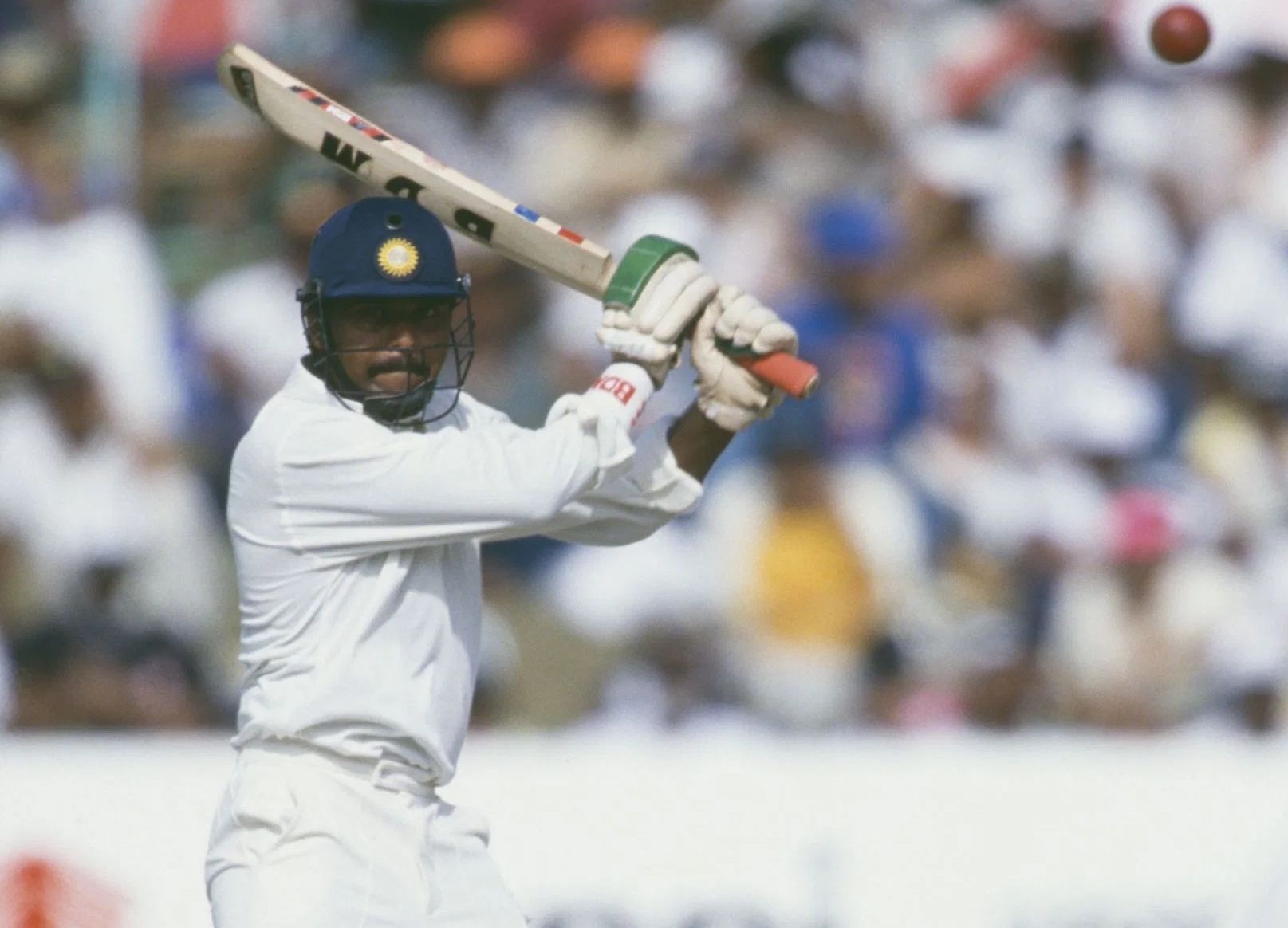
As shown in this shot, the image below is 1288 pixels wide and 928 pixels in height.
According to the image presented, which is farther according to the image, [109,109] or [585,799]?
[109,109]

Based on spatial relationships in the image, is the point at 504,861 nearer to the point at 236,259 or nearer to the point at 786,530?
the point at 786,530

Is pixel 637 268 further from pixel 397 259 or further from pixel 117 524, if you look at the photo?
pixel 117 524

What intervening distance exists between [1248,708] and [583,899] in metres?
2.20

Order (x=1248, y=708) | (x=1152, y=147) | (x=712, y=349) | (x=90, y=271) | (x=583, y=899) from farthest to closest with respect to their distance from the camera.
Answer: (x=1152, y=147) < (x=90, y=271) < (x=1248, y=708) < (x=583, y=899) < (x=712, y=349)

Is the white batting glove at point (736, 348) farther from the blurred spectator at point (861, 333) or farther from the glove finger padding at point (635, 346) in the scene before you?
the blurred spectator at point (861, 333)

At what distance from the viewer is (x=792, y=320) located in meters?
6.97

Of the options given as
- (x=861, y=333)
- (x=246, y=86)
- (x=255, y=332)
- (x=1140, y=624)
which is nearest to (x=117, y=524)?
(x=255, y=332)

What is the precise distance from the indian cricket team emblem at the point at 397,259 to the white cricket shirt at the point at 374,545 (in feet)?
0.79

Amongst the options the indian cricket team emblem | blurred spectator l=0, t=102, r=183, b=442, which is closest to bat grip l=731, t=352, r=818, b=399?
the indian cricket team emblem

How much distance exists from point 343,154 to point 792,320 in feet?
10.4

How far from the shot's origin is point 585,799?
5660mm

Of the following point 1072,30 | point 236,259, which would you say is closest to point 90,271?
point 236,259

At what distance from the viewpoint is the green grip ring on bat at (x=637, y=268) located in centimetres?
366

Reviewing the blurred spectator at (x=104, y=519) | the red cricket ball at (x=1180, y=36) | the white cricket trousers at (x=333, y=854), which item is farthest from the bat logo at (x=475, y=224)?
the blurred spectator at (x=104, y=519)
